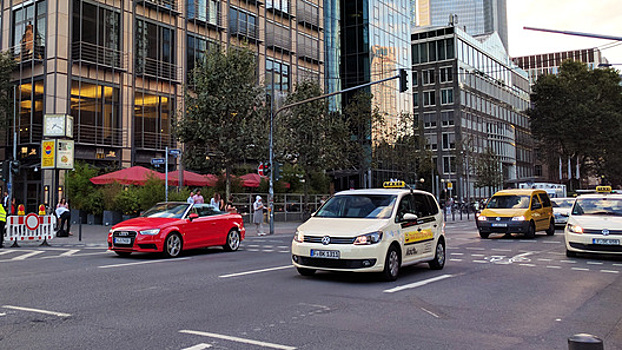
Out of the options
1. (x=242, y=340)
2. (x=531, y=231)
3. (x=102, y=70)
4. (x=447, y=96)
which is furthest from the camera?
(x=447, y=96)

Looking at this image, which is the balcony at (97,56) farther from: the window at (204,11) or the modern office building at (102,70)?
the window at (204,11)

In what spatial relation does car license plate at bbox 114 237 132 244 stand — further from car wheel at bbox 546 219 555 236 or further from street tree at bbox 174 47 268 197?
car wheel at bbox 546 219 555 236

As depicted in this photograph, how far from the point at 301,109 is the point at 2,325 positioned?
32.0 m

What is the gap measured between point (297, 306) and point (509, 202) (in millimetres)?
15910

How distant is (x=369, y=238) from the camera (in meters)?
9.28

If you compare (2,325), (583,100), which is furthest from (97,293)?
(583,100)

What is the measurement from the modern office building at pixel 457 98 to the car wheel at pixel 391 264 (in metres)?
61.5

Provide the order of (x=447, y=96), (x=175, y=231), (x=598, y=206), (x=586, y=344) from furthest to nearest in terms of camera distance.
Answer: (x=447, y=96), (x=598, y=206), (x=175, y=231), (x=586, y=344)

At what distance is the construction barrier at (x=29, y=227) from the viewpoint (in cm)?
1802

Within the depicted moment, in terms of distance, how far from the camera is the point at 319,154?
3738 centimetres

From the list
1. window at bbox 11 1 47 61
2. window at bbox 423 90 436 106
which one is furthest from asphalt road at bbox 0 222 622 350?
window at bbox 423 90 436 106

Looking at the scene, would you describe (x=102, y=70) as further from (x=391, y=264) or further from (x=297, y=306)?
(x=297, y=306)

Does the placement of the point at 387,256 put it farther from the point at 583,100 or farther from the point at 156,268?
the point at 583,100

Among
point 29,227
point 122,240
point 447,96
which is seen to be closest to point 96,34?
point 29,227
